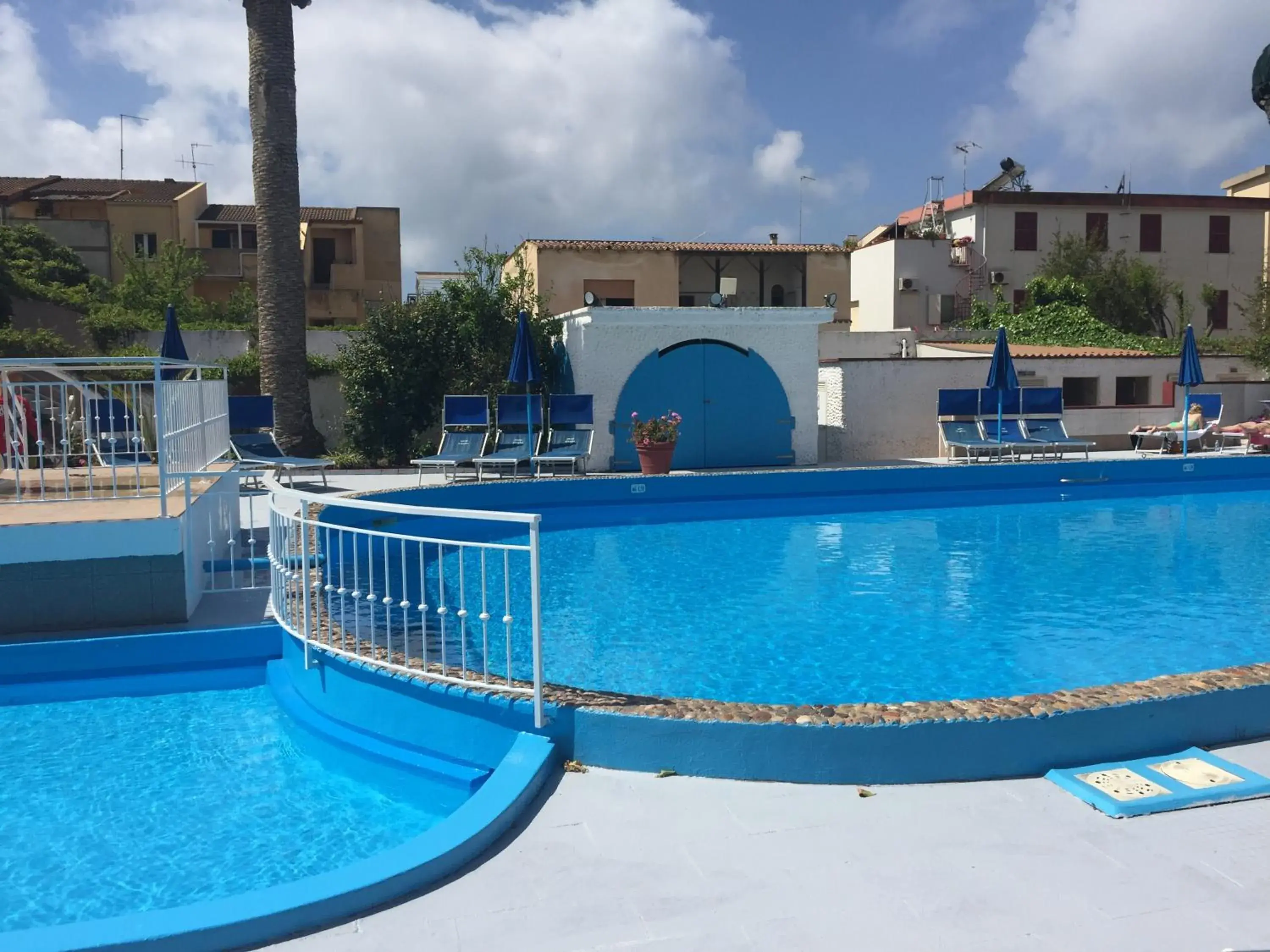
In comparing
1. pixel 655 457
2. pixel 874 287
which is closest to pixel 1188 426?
pixel 655 457

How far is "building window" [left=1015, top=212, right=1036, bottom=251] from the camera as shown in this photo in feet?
114

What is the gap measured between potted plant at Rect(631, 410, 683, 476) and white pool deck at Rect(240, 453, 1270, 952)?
11350 mm

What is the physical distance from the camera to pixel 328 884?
3.19 metres

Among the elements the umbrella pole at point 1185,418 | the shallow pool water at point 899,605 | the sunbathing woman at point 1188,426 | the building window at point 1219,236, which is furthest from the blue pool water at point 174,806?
the building window at point 1219,236

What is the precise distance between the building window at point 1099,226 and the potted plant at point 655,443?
26.0m

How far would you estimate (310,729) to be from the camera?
5.55 meters

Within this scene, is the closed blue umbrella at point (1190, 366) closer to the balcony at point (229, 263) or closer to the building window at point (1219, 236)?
the building window at point (1219, 236)

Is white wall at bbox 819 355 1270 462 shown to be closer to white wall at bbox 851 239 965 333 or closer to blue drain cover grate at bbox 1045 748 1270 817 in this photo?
white wall at bbox 851 239 965 333

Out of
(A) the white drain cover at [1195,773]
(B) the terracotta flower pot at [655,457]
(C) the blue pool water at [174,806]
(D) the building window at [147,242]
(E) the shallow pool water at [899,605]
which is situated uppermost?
(D) the building window at [147,242]

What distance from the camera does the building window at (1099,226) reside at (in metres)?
35.1

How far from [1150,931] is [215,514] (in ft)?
25.6

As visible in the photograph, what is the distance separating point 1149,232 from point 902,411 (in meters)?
22.7

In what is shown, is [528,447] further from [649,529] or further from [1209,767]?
[1209,767]

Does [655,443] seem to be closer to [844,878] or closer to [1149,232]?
[844,878]
